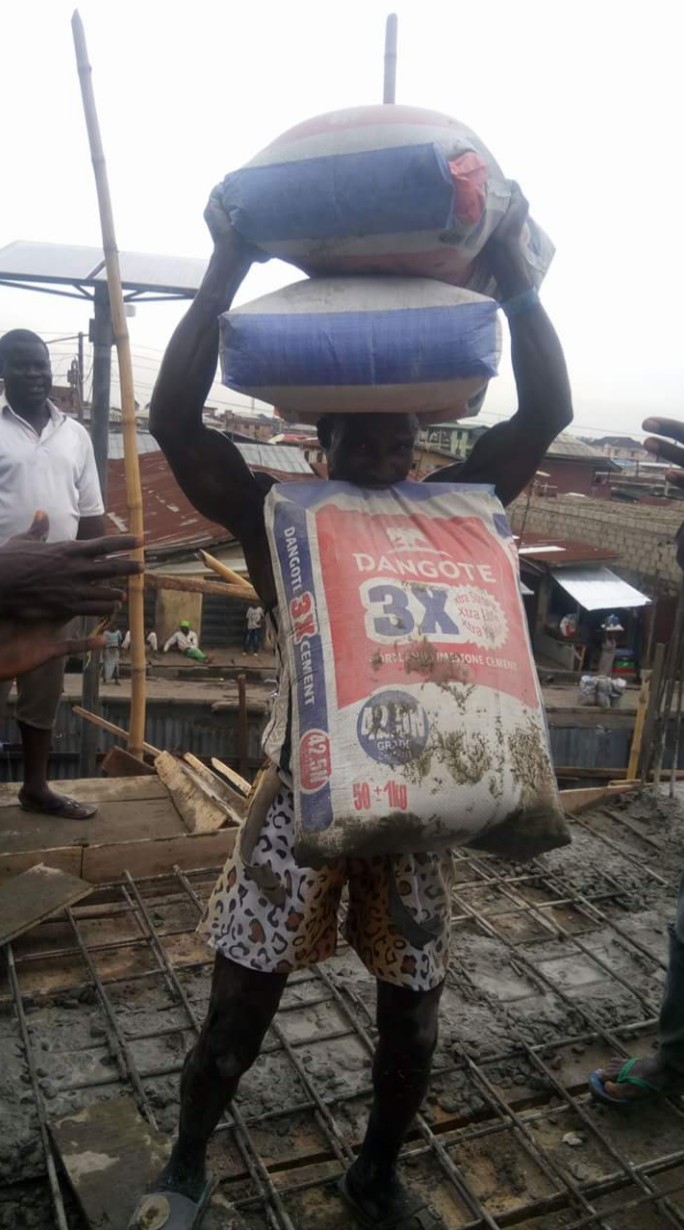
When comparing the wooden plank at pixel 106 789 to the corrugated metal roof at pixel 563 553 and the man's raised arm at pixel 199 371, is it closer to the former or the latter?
the man's raised arm at pixel 199 371

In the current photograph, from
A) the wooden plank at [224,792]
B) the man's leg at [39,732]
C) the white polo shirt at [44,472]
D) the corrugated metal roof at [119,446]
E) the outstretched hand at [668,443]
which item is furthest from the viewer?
the corrugated metal roof at [119,446]

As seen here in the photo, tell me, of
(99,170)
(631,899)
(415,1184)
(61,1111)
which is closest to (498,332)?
(415,1184)

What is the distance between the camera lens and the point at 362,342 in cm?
176

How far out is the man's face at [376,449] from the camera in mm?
1935

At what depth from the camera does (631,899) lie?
3.63m

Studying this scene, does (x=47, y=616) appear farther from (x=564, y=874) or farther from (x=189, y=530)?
(x=189, y=530)

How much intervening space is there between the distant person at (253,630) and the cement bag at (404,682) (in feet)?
51.4

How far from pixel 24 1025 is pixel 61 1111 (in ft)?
1.21

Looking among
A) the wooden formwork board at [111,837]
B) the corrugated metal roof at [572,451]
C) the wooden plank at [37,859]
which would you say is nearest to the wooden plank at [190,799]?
the wooden formwork board at [111,837]

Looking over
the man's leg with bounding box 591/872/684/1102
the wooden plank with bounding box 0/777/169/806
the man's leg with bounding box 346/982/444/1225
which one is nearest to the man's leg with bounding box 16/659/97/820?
the wooden plank with bounding box 0/777/169/806

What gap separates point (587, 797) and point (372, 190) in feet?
11.3

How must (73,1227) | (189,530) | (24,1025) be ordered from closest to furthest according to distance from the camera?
1. (73,1227)
2. (24,1025)
3. (189,530)

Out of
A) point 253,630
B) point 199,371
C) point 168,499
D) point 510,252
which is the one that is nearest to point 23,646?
point 199,371

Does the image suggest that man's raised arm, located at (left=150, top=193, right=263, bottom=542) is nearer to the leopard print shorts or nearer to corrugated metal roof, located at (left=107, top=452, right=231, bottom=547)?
the leopard print shorts
